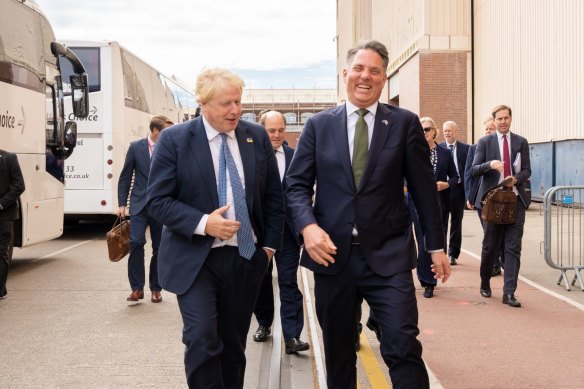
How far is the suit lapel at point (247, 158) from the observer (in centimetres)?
405

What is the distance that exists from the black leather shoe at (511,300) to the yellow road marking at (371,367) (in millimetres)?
2076

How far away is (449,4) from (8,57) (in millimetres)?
22046

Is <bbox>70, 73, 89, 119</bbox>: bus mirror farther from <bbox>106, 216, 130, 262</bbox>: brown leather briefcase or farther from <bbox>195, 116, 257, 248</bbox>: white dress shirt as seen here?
<bbox>195, 116, 257, 248</bbox>: white dress shirt

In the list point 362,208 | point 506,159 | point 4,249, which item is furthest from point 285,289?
point 4,249

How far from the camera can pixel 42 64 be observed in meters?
11.4

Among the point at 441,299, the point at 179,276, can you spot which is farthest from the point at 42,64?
the point at 179,276

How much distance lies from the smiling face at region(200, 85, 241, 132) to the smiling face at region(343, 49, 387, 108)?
0.59m

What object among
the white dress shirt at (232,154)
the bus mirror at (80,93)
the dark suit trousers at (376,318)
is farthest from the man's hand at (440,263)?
the bus mirror at (80,93)

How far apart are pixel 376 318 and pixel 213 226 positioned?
3.17 feet

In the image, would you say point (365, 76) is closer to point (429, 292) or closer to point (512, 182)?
point (512, 182)

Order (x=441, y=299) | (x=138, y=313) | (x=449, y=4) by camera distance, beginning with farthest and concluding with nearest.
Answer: (x=449, y=4) < (x=441, y=299) < (x=138, y=313)

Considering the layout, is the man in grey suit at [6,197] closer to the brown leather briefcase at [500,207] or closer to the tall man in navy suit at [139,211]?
the tall man in navy suit at [139,211]

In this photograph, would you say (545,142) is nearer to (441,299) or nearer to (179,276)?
(441,299)

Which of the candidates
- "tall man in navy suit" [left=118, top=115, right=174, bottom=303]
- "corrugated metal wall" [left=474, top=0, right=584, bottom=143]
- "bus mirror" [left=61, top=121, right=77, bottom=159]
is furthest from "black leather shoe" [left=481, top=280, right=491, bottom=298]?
"corrugated metal wall" [left=474, top=0, right=584, bottom=143]
